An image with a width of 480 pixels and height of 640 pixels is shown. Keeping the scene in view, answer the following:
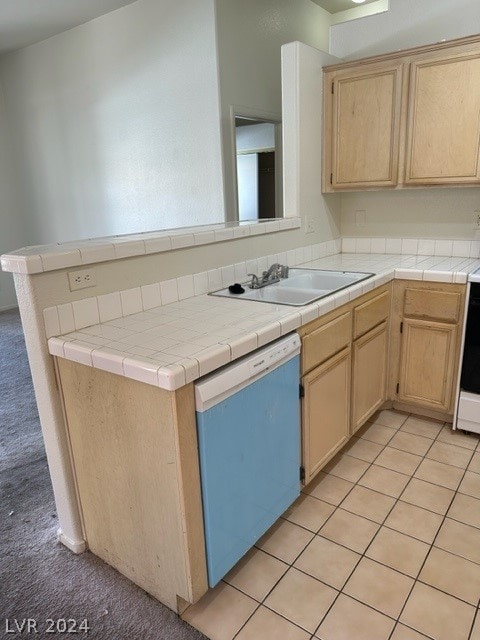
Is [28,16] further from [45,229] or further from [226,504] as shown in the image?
[226,504]

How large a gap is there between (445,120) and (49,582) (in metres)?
3.00

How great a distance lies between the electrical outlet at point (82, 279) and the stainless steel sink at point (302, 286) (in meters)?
0.64


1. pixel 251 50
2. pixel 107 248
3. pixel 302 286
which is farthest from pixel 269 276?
pixel 251 50

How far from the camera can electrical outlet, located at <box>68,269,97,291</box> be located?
1.63 meters

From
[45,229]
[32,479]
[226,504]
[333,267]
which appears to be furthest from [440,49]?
[45,229]

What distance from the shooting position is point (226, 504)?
154 cm

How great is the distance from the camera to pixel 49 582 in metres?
1.70

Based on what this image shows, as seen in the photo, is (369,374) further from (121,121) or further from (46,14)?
Result: (46,14)

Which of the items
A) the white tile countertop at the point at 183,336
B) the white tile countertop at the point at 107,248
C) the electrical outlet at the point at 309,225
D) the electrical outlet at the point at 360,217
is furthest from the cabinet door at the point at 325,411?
the electrical outlet at the point at 360,217

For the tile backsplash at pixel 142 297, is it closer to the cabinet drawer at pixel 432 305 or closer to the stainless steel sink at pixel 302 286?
the stainless steel sink at pixel 302 286

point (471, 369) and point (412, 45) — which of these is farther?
point (412, 45)

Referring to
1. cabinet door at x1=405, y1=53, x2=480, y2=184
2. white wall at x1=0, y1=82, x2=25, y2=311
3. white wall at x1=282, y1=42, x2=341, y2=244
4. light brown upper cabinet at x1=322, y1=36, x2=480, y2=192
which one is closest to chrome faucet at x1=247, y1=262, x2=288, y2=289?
white wall at x1=282, y1=42, x2=341, y2=244

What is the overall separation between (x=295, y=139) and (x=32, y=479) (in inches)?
95.8

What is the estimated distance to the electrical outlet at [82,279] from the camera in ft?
5.35
